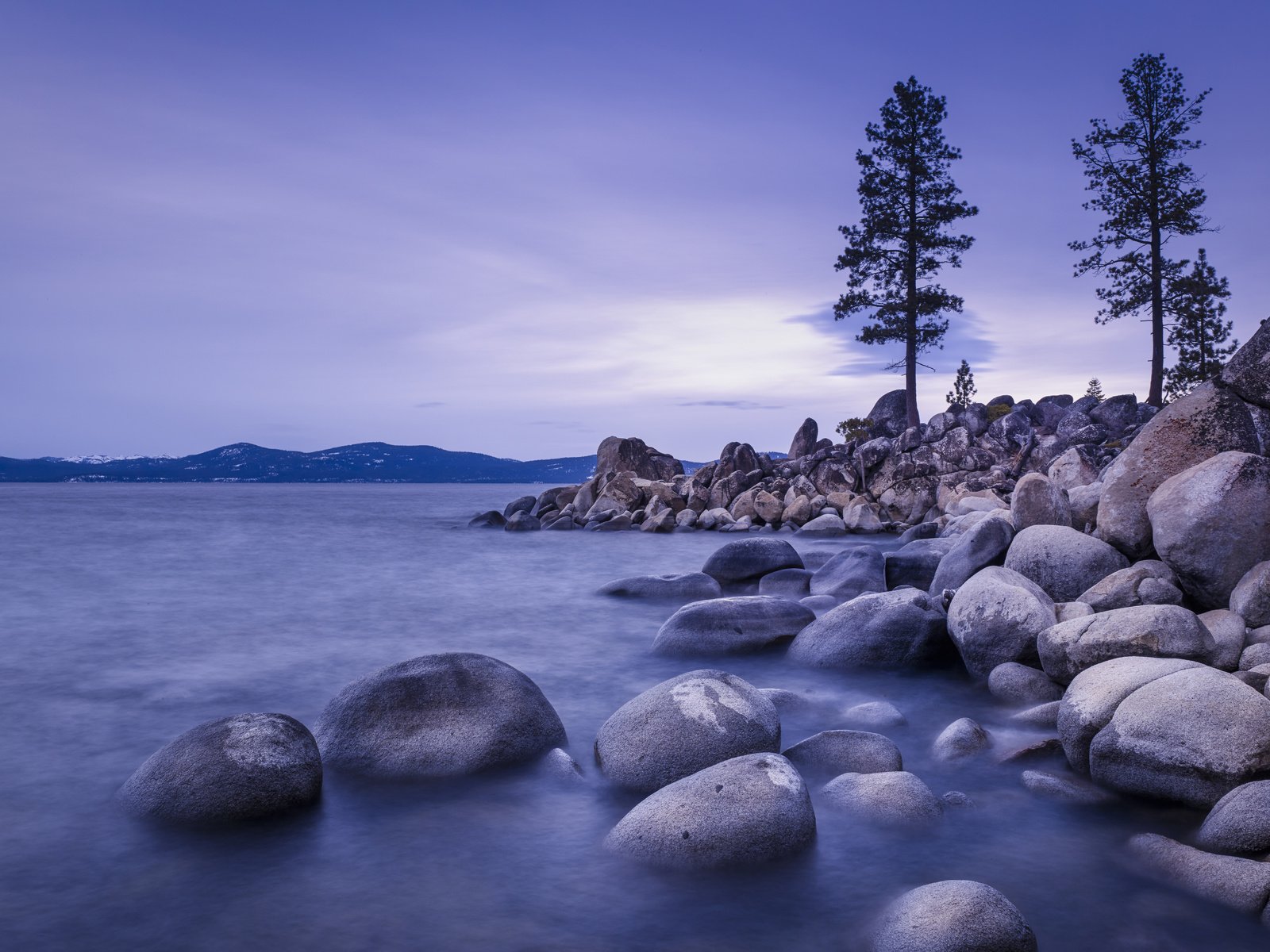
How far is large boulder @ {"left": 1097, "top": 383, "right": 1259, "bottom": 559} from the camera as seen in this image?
8.84 meters

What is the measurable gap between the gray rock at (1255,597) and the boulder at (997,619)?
1.44 meters

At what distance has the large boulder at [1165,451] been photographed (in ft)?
29.0

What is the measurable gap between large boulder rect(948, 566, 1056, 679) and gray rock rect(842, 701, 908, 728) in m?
1.37

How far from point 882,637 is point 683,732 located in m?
3.95

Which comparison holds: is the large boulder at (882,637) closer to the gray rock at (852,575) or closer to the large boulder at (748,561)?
the gray rock at (852,575)

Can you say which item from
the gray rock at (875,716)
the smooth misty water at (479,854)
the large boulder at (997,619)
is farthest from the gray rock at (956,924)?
the large boulder at (997,619)

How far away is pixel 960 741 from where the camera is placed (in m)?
6.40

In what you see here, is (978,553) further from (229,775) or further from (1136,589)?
(229,775)

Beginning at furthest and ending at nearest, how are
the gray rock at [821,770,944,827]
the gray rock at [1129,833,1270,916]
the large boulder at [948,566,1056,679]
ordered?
the large boulder at [948,566,1056,679], the gray rock at [821,770,944,827], the gray rock at [1129,833,1270,916]

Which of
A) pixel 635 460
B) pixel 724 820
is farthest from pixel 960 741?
pixel 635 460

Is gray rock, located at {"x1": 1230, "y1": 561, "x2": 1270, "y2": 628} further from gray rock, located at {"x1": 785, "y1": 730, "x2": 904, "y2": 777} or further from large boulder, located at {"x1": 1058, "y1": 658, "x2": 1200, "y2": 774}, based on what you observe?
gray rock, located at {"x1": 785, "y1": 730, "x2": 904, "y2": 777}

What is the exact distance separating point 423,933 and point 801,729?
12.5ft

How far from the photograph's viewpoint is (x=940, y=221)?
3831cm

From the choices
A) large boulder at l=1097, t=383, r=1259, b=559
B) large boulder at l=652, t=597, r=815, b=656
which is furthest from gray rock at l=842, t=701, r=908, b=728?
large boulder at l=1097, t=383, r=1259, b=559
